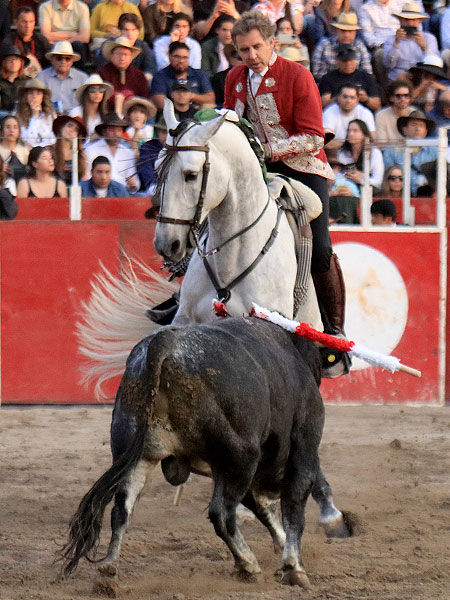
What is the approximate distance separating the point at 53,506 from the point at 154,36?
627 cm

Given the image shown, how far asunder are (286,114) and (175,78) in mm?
4878

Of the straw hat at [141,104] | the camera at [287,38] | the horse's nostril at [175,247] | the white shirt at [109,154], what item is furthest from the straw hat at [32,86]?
the horse's nostril at [175,247]

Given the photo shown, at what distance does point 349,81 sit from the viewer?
1029 centimetres

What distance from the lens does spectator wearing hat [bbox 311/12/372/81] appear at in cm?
1057

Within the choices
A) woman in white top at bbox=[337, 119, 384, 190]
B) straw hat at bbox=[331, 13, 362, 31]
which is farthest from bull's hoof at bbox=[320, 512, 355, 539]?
straw hat at bbox=[331, 13, 362, 31]

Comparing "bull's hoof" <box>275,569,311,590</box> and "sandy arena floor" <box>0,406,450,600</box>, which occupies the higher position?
"bull's hoof" <box>275,569,311,590</box>

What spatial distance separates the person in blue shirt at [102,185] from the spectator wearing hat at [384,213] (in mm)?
1999

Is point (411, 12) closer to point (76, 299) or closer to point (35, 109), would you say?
point (35, 109)

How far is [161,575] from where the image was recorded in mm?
4148

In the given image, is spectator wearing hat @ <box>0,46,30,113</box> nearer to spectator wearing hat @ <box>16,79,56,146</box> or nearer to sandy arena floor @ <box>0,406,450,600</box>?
spectator wearing hat @ <box>16,79,56,146</box>

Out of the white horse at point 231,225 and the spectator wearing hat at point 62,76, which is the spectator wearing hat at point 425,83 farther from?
the white horse at point 231,225

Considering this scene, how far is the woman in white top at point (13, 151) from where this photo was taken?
28.6ft

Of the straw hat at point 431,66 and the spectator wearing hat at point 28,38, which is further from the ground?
the spectator wearing hat at point 28,38

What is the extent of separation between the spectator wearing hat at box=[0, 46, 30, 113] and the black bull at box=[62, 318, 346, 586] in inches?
247
